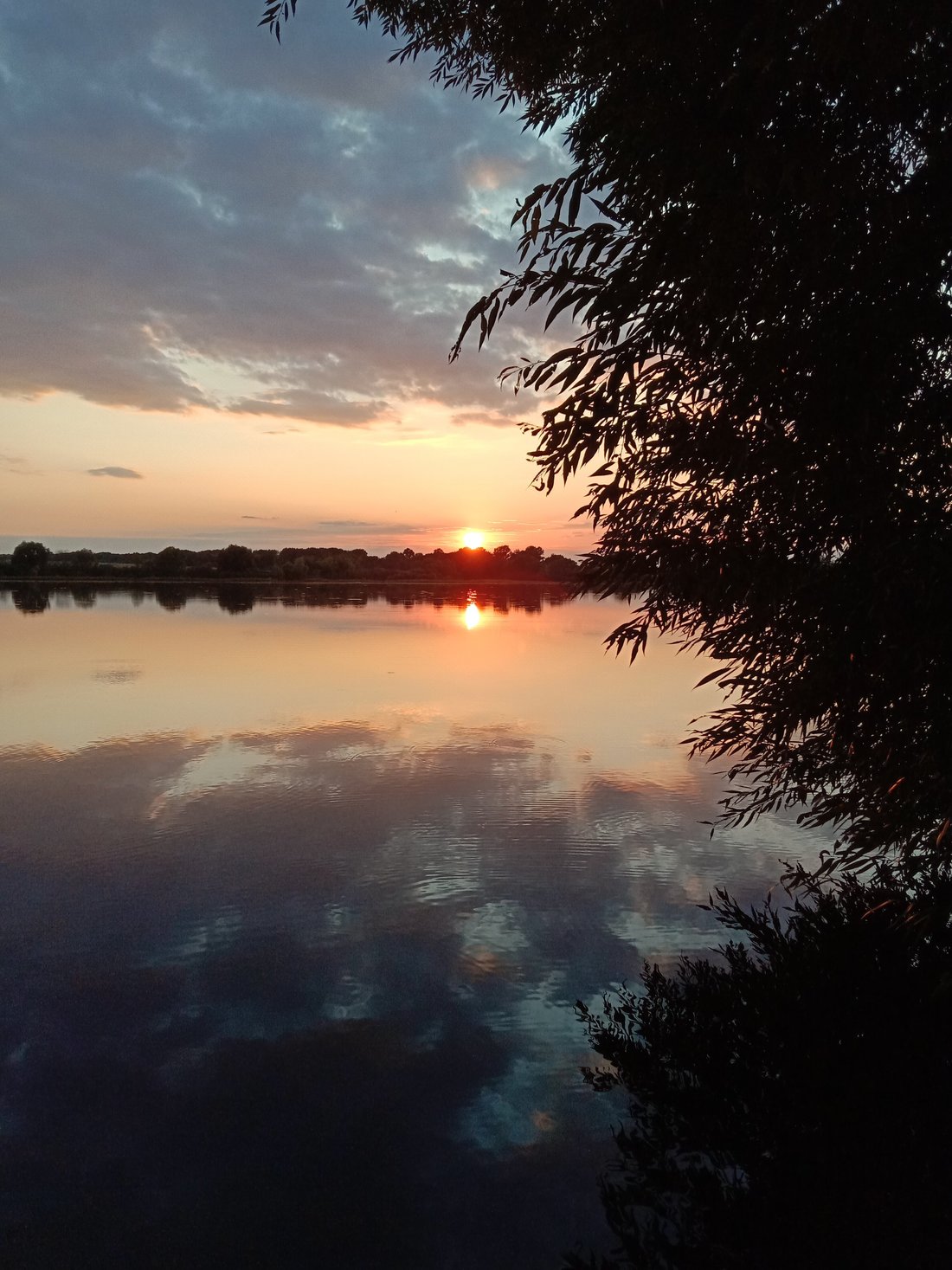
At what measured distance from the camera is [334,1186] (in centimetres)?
429

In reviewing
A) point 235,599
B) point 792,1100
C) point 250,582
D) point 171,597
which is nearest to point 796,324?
point 792,1100

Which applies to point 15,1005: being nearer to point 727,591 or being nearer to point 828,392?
point 727,591

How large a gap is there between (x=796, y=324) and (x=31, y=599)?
54.0 meters

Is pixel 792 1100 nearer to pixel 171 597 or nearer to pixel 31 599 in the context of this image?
pixel 31 599

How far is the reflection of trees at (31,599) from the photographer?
41247 mm

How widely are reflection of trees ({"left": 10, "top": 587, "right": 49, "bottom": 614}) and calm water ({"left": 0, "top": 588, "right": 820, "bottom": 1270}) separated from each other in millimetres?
28854

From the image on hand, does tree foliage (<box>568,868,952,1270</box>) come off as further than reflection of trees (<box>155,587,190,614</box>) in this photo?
No

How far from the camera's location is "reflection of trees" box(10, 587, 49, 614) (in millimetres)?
41247

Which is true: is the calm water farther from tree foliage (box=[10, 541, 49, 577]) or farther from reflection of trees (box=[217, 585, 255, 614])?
tree foliage (box=[10, 541, 49, 577])

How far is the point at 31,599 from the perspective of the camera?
4953cm

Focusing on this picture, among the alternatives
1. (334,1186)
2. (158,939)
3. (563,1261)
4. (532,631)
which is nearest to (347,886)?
(158,939)

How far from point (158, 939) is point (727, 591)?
5.44 m

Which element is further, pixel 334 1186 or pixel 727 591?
pixel 727 591

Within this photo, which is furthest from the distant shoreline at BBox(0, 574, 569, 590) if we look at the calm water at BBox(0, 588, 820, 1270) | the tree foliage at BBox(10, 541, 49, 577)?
the calm water at BBox(0, 588, 820, 1270)
